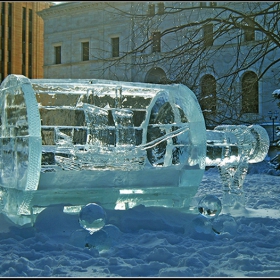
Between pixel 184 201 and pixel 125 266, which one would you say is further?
pixel 184 201

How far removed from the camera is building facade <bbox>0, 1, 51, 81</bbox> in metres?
45.1

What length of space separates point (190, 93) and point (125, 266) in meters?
2.79

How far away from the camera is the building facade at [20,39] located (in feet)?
148

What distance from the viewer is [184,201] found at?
4.89 meters

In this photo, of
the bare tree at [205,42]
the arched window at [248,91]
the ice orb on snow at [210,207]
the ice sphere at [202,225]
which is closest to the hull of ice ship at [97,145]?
the ice orb on snow at [210,207]

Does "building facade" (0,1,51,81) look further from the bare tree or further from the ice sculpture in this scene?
the ice sculpture

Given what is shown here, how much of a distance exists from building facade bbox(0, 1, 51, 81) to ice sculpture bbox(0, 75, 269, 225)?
1654 inches

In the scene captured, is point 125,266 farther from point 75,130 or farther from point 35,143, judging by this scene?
point 75,130

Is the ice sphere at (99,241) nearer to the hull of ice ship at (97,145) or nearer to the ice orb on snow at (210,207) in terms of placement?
the hull of ice ship at (97,145)

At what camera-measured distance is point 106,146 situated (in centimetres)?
499

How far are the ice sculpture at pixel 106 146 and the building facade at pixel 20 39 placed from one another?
4200cm

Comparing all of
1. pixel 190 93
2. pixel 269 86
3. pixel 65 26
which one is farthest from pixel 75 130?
pixel 65 26

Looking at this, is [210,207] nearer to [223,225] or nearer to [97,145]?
[223,225]

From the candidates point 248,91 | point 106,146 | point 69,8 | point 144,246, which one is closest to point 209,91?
point 248,91
